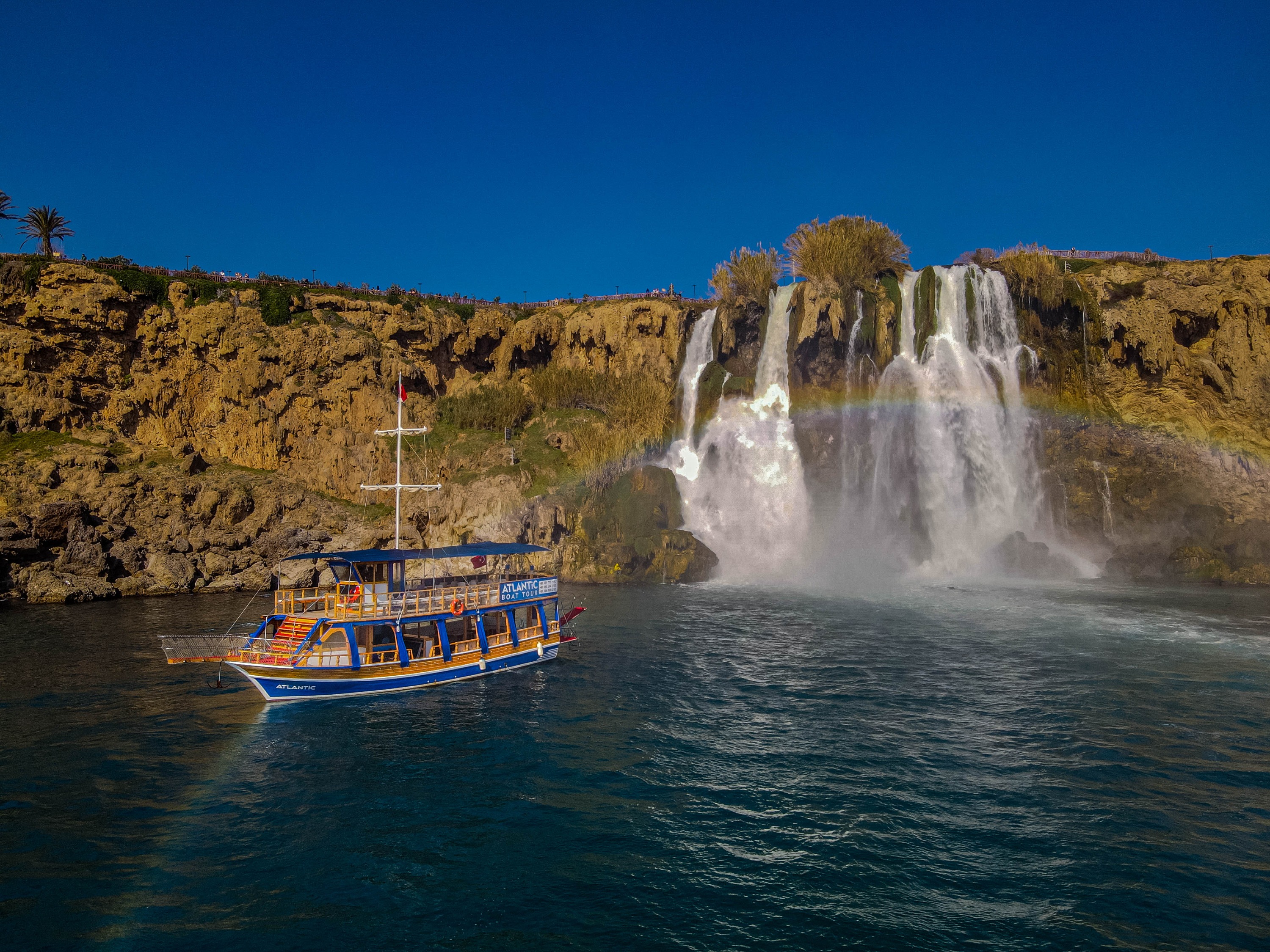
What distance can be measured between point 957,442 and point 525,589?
3815 centimetres

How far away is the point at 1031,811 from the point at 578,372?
61.1m

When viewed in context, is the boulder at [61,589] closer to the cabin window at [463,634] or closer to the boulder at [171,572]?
the boulder at [171,572]

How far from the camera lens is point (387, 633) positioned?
28391 mm

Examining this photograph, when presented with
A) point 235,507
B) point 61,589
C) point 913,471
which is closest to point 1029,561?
point 913,471

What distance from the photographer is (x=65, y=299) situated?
63.2m

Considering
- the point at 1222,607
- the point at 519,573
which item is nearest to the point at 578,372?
the point at 519,573

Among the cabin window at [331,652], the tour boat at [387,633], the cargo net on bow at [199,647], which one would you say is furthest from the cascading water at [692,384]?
the cargo net on bow at [199,647]

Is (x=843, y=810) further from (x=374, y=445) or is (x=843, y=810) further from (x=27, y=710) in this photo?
(x=374, y=445)

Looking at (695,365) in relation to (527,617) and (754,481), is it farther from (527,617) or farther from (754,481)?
(527,617)

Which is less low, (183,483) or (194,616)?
(183,483)

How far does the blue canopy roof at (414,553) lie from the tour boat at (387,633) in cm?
6

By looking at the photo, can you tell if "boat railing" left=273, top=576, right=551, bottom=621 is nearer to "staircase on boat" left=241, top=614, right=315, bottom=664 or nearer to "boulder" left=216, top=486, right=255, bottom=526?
"staircase on boat" left=241, top=614, right=315, bottom=664

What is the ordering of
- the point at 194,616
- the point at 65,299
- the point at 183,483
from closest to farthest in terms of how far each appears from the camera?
the point at 194,616, the point at 183,483, the point at 65,299

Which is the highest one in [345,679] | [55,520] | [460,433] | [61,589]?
[460,433]
